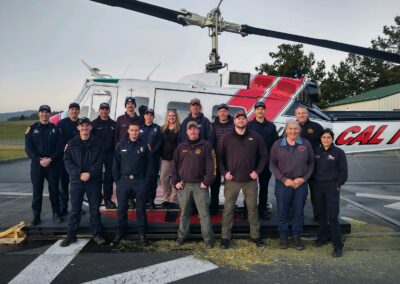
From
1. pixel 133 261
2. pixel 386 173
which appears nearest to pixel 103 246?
pixel 133 261

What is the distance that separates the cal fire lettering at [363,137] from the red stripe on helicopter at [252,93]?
216 cm

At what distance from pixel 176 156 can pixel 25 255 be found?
102 inches

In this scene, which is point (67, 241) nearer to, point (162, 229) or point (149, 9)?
point (162, 229)

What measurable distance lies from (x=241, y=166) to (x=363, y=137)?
4.44 meters

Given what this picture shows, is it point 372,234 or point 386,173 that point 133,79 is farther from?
point 386,173

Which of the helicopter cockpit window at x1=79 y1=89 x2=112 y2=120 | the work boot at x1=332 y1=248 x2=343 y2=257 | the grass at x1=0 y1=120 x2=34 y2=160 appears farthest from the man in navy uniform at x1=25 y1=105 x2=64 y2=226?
the grass at x1=0 y1=120 x2=34 y2=160

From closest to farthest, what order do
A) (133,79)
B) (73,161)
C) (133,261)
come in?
(133,261) < (73,161) < (133,79)

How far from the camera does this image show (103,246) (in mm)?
5090

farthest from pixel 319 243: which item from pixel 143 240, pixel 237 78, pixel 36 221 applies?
pixel 36 221

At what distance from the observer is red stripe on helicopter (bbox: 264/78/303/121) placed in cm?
755

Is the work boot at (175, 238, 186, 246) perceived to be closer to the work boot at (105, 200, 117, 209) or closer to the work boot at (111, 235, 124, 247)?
the work boot at (111, 235, 124, 247)

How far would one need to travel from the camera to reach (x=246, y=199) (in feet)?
16.7

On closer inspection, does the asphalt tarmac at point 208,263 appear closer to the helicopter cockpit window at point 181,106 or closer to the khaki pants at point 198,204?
the khaki pants at point 198,204

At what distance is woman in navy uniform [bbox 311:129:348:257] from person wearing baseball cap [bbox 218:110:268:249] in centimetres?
83
